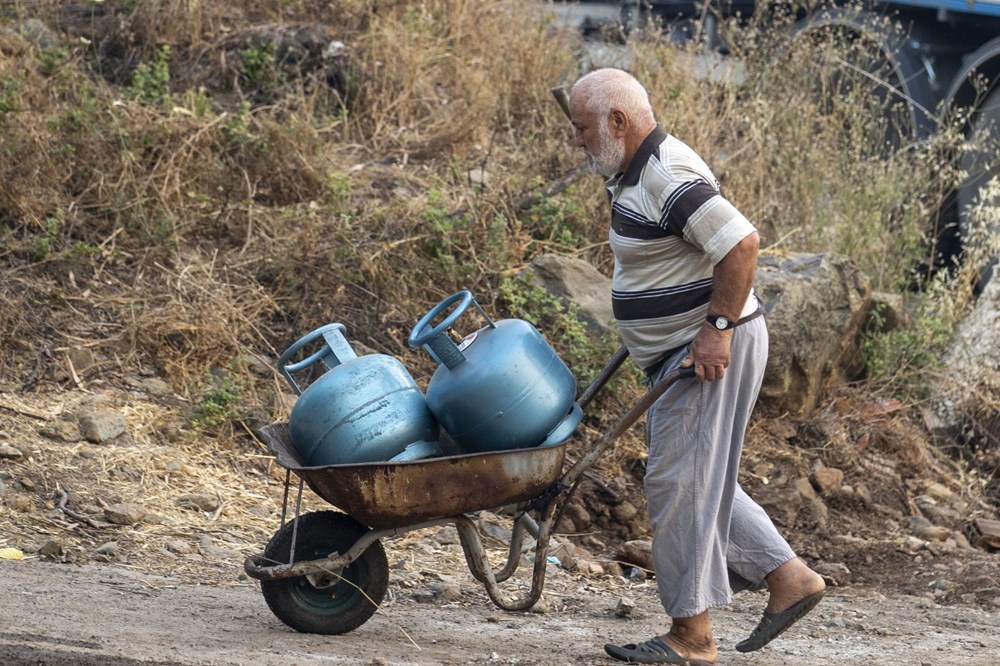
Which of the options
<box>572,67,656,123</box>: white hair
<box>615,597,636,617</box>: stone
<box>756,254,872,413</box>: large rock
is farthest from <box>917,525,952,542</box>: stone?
<box>572,67,656,123</box>: white hair

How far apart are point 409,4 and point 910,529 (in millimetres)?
5554

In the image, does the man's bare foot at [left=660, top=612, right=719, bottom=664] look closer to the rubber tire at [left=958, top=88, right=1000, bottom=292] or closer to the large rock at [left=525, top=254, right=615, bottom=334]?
the large rock at [left=525, top=254, right=615, bottom=334]

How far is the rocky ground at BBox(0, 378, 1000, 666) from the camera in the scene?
4.12 m

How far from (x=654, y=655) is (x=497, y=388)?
960mm

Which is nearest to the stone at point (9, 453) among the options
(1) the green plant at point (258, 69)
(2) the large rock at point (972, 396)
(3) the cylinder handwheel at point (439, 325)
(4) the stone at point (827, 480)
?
(3) the cylinder handwheel at point (439, 325)

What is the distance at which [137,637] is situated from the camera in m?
3.86

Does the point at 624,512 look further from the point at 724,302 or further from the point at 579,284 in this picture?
the point at 724,302

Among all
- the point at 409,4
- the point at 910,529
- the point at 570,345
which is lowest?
the point at 910,529

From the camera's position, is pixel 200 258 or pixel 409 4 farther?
pixel 409 4

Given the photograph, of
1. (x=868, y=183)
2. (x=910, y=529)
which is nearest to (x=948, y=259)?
(x=868, y=183)

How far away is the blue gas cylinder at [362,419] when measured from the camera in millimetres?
3941

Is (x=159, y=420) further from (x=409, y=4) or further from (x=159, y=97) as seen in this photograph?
(x=409, y=4)

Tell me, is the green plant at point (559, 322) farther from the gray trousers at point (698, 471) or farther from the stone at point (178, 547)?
the gray trousers at point (698, 471)

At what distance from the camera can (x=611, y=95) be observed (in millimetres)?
3865
